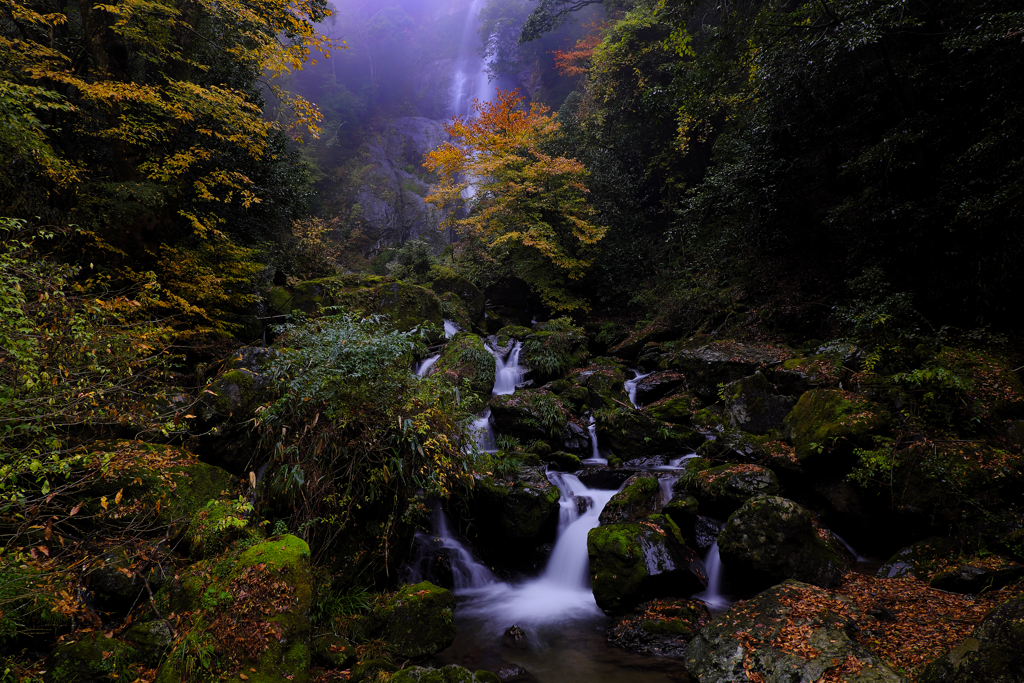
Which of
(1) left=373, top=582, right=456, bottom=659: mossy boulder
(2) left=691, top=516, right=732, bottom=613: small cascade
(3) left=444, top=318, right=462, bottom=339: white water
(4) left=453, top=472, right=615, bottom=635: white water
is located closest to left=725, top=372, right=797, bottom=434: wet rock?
(2) left=691, top=516, right=732, bottom=613: small cascade

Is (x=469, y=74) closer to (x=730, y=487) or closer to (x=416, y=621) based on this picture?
(x=730, y=487)

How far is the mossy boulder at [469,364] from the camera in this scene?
32.7 ft

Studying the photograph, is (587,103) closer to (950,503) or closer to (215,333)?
(215,333)

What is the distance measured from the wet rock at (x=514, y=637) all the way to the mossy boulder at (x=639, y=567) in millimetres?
994

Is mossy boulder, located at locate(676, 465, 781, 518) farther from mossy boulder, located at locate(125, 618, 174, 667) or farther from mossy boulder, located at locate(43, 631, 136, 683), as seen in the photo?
mossy boulder, located at locate(43, 631, 136, 683)

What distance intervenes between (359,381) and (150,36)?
306 inches

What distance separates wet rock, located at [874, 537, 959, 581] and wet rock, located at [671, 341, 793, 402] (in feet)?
14.2

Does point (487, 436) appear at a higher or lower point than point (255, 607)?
higher

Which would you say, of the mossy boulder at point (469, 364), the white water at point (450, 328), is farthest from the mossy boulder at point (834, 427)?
the white water at point (450, 328)

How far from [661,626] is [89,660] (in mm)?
4779

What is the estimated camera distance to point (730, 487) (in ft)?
18.9

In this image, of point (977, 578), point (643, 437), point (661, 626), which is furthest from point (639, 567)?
point (643, 437)

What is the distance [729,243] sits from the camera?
11836mm

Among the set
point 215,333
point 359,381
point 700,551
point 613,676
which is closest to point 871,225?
point 700,551
